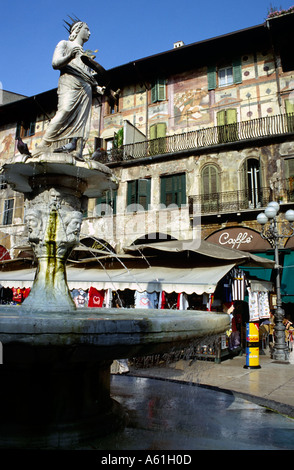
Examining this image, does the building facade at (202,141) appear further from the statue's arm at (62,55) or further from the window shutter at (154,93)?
the statue's arm at (62,55)

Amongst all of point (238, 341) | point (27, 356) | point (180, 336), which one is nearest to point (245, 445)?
point (180, 336)

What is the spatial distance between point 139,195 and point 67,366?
18449 mm

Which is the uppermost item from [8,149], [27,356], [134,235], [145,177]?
[8,149]

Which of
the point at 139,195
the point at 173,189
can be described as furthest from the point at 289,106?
the point at 139,195

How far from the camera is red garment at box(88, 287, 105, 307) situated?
451 inches

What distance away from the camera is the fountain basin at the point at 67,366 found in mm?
2451

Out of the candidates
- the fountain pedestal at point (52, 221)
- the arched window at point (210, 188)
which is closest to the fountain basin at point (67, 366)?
the fountain pedestal at point (52, 221)

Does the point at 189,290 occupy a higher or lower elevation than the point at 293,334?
higher

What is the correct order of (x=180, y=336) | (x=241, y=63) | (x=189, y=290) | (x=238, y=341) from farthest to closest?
(x=241, y=63), (x=238, y=341), (x=189, y=290), (x=180, y=336)

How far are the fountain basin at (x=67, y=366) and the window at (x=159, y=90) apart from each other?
68.3 ft

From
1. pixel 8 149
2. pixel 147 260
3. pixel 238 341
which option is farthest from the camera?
pixel 8 149

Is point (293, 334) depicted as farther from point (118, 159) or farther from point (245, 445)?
point (118, 159)

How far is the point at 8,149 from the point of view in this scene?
27656 millimetres

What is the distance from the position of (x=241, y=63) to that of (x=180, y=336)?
68.4ft
